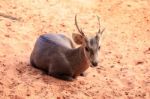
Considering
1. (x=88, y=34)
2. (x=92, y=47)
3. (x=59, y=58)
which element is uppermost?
(x=92, y=47)

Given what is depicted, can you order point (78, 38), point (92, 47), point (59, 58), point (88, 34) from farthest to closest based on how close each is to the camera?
point (88, 34) → point (59, 58) → point (78, 38) → point (92, 47)

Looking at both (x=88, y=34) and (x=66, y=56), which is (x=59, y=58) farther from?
(x=88, y=34)

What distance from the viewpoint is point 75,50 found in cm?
761

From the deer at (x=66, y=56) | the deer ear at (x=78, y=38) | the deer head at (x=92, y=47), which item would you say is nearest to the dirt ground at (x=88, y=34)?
the deer at (x=66, y=56)

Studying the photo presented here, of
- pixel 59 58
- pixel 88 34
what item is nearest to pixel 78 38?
pixel 59 58

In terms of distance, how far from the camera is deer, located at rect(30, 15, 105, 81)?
7.30 meters

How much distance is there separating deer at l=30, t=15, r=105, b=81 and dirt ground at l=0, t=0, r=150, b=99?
0.15 m

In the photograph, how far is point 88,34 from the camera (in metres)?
9.53

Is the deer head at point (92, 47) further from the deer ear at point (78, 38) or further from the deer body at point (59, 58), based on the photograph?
the deer body at point (59, 58)

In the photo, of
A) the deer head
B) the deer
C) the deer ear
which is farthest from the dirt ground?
the deer ear

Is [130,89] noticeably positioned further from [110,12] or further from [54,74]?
[110,12]

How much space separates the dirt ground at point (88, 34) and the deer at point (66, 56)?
15cm

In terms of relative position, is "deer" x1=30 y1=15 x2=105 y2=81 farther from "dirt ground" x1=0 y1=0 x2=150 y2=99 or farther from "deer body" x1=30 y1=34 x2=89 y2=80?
"dirt ground" x1=0 y1=0 x2=150 y2=99

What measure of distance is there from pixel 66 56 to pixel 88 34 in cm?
202
